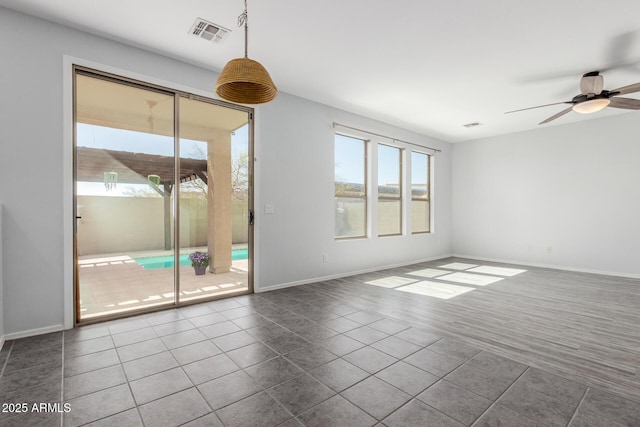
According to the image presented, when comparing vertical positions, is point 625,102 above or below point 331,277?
above

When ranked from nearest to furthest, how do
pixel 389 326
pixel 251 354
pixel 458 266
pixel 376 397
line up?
pixel 376 397, pixel 251 354, pixel 389 326, pixel 458 266

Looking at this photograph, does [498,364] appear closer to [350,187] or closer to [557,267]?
[350,187]

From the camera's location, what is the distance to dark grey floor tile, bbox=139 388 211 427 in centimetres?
168

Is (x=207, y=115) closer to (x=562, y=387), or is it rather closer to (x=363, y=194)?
(x=363, y=194)

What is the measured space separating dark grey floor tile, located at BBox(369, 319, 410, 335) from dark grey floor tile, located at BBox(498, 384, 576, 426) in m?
1.11

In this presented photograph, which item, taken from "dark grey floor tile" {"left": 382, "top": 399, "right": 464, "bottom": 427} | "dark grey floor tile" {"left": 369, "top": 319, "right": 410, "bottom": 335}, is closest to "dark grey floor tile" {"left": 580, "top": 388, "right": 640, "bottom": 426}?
"dark grey floor tile" {"left": 382, "top": 399, "right": 464, "bottom": 427}

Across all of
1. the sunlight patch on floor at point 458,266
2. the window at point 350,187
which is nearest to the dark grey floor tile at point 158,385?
Result: the window at point 350,187

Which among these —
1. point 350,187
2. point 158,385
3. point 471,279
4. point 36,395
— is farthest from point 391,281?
point 36,395

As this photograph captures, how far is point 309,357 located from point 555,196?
6275 millimetres

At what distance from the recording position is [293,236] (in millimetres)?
4676

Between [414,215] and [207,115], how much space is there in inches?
194

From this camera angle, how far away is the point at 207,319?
3262mm

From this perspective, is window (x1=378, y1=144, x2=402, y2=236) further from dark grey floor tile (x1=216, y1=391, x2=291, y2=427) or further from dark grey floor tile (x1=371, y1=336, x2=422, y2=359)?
dark grey floor tile (x1=216, y1=391, x2=291, y2=427)

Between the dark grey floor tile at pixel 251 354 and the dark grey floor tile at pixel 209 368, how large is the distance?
0.18 ft
